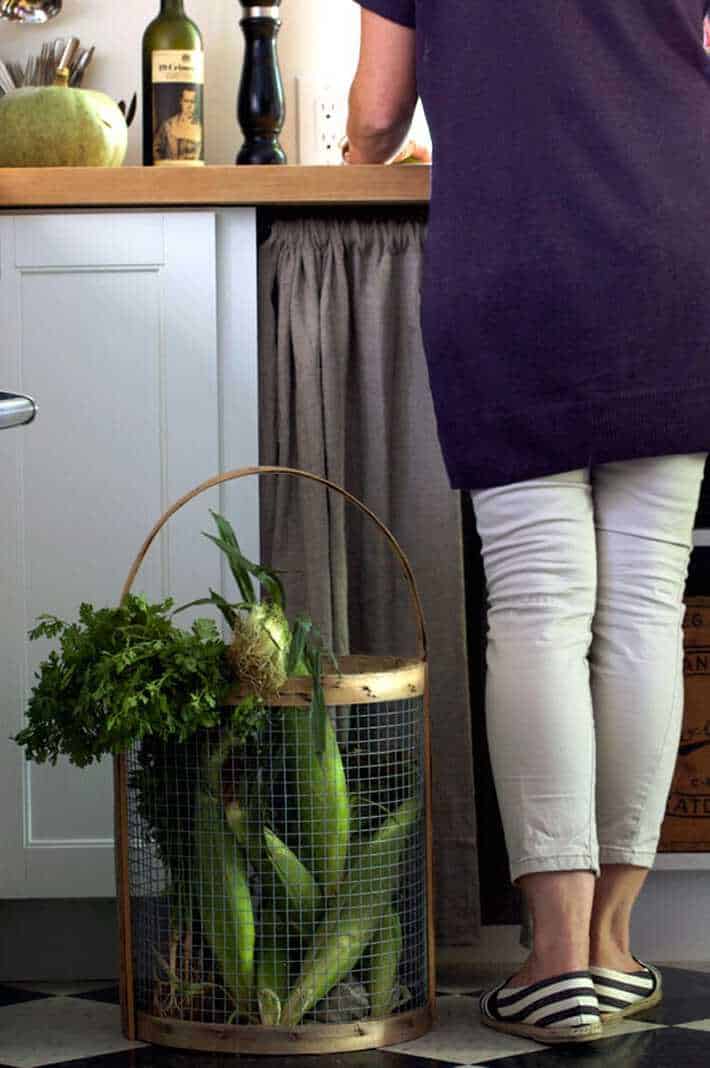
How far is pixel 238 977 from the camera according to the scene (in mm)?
1512

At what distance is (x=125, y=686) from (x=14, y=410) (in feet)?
1.12

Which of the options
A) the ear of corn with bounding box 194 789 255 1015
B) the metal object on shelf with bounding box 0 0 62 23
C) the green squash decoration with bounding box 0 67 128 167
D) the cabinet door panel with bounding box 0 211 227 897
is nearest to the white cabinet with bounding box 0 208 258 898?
the cabinet door panel with bounding box 0 211 227 897

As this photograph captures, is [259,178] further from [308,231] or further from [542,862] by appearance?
[542,862]

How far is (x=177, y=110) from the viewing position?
2.11 meters

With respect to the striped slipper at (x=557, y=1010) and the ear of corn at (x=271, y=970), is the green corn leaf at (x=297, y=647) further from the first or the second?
the striped slipper at (x=557, y=1010)

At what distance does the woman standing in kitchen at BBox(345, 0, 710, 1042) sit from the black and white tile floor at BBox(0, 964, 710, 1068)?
3cm

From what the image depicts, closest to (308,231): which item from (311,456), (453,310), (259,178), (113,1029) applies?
(259,178)

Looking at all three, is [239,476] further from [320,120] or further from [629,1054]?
[320,120]

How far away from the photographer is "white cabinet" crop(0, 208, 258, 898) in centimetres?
183

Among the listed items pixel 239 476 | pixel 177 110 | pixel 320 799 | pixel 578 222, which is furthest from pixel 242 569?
pixel 177 110

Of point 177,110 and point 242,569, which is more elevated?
point 177,110

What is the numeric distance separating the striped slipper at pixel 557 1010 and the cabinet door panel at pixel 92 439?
0.55 m

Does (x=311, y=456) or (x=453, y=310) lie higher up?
(x=453, y=310)

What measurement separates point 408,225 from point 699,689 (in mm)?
669
